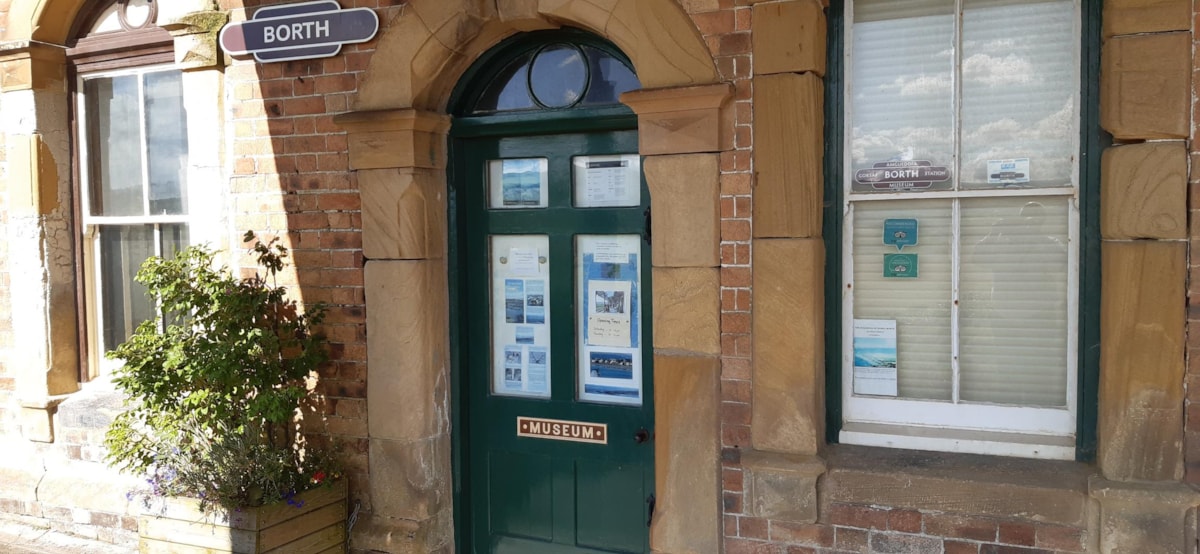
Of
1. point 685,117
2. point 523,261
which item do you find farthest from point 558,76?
point 523,261

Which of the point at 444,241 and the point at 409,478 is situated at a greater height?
the point at 444,241

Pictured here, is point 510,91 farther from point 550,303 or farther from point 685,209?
point 685,209

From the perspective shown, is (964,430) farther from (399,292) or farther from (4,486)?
(4,486)

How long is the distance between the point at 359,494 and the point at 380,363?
0.69 meters

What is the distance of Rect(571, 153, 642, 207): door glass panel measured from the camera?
411 cm

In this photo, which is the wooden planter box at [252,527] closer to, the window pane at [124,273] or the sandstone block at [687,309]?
the window pane at [124,273]

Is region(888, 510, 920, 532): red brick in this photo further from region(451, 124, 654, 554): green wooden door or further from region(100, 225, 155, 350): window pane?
region(100, 225, 155, 350): window pane

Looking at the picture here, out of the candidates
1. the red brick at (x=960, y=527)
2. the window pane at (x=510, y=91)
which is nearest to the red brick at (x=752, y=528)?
the red brick at (x=960, y=527)

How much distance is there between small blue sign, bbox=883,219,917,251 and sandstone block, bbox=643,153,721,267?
2.23 ft

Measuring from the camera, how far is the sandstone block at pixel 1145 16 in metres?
3.16

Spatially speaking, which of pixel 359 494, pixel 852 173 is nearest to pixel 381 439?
pixel 359 494

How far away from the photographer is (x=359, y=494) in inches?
179

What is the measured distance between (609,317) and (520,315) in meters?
0.47

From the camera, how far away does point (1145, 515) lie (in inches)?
127
